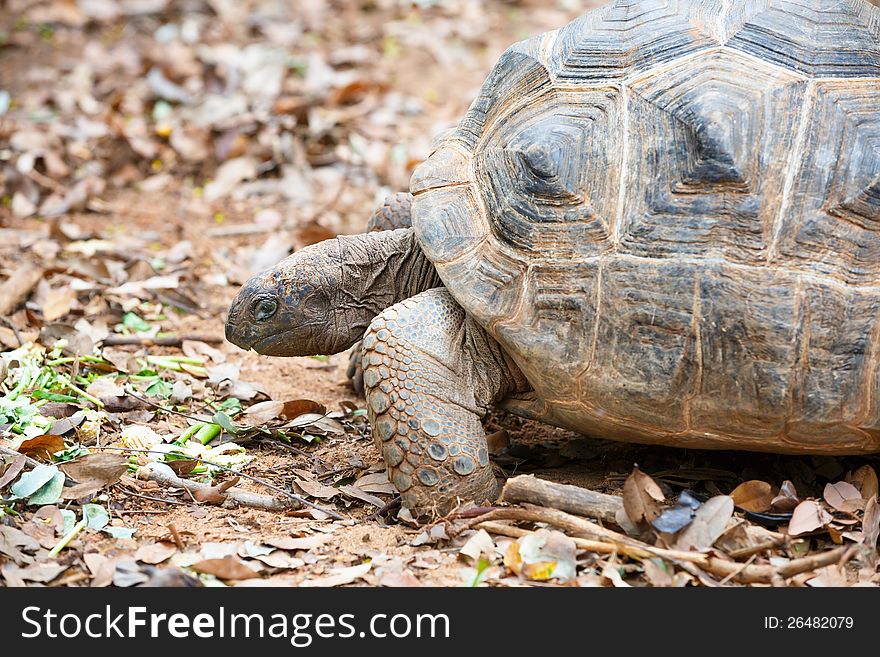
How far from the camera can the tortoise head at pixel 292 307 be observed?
4312mm

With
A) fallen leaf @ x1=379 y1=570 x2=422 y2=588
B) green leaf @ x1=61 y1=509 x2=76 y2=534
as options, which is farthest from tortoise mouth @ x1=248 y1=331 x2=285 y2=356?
fallen leaf @ x1=379 y1=570 x2=422 y2=588

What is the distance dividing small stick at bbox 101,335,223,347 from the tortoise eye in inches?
44.8

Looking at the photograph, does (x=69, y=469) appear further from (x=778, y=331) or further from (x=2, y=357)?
(x=778, y=331)

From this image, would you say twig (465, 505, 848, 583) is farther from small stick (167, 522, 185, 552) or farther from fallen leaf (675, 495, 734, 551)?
small stick (167, 522, 185, 552)

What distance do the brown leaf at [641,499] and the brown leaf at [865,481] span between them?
2.84 feet

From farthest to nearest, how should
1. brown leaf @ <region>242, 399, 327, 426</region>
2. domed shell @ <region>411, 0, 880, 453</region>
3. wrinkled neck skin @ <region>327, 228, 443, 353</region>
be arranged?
brown leaf @ <region>242, 399, 327, 426</region>, wrinkled neck skin @ <region>327, 228, 443, 353</region>, domed shell @ <region>411, 0, 880, 453</region>

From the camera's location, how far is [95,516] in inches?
141

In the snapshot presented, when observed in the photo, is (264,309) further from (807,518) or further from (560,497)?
(807,518)

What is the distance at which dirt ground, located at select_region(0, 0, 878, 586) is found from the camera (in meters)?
3.63

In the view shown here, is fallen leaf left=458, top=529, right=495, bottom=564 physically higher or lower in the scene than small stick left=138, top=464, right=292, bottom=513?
higher

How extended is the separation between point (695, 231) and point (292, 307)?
5.85ft

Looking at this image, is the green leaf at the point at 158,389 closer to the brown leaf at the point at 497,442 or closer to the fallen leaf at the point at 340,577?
the brown leaf at the point at 497,442

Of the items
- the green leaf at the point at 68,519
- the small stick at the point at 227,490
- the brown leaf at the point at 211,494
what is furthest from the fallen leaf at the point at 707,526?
the green leaf at the point at 68,519

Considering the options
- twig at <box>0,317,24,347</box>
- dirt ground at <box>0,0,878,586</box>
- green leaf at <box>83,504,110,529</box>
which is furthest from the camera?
twig at <box>0,317,24,347</box>
